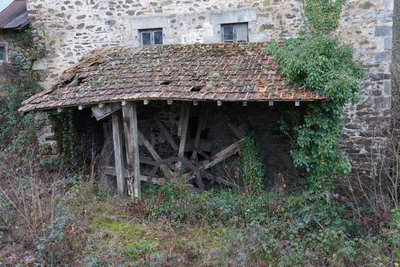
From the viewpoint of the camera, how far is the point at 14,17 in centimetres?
1045

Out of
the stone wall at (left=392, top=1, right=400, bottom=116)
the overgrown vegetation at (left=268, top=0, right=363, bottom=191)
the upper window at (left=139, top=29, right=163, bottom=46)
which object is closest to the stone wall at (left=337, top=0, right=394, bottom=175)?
the stone wall at (left=392, top=1, right=400, bottom=116)

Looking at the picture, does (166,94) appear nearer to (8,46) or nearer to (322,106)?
(322,106)

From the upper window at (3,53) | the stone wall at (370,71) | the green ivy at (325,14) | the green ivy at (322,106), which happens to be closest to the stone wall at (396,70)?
the stone wall at (370,71)

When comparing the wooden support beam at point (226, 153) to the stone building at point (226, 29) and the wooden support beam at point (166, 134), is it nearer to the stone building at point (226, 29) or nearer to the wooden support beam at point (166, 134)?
the wooden support beam at point (166, 134)

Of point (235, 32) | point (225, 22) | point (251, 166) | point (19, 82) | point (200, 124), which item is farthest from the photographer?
point (19, 82)

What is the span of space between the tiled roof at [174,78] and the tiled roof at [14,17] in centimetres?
281

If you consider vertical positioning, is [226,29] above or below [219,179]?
above

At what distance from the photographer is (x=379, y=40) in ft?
25.1

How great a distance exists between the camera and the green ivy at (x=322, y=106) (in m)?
5.67

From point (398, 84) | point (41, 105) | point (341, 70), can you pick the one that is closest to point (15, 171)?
point (41, 105)

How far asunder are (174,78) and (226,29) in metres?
2.95

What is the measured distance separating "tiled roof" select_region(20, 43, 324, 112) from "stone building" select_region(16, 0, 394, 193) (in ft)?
3.37

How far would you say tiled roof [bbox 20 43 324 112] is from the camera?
6105 millimetres

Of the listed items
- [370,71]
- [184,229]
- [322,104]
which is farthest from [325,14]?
[184,229]
